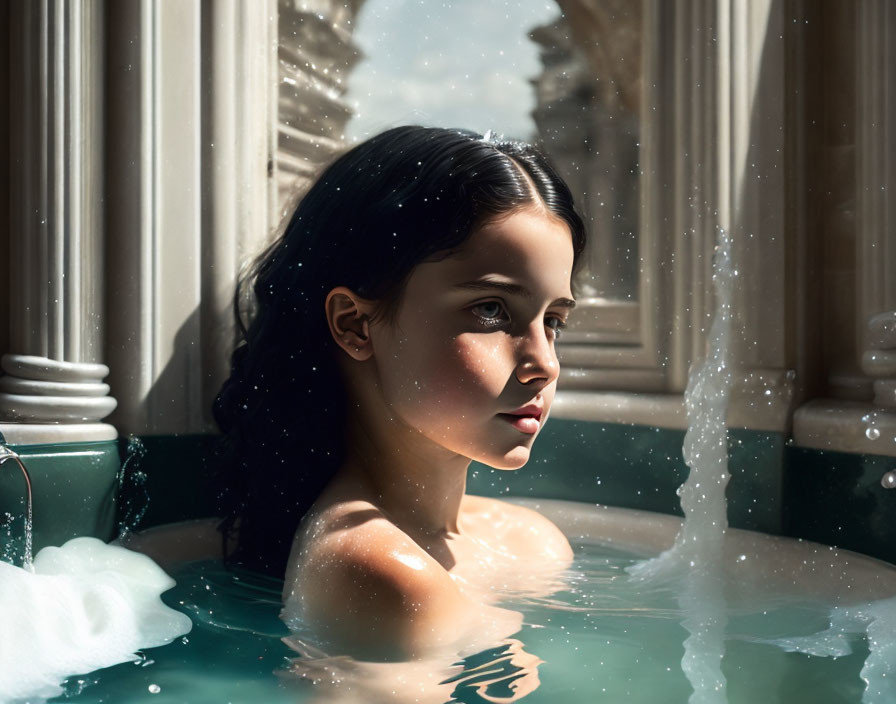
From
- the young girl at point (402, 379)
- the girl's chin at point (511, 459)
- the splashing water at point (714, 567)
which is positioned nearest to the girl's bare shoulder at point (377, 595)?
the young girl at point (402, 379)

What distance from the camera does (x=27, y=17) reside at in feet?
5.66

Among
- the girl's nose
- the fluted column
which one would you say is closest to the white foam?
the fluted column

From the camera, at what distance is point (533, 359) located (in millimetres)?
1398

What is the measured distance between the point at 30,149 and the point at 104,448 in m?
0.55

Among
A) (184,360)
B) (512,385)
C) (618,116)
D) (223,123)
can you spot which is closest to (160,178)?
(223,123)

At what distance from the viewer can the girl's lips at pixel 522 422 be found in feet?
4.65

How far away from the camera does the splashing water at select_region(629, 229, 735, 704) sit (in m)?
1.69

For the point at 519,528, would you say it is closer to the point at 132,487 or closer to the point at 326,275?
the point at 326,275

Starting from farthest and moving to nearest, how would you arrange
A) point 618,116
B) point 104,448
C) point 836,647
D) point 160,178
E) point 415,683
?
point 618,116
point 160,178
point 104,448
point 836,647
point 415,683

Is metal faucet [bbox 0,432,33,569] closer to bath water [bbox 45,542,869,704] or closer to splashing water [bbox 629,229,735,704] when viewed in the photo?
bath water [bbox 45,542,869,704]

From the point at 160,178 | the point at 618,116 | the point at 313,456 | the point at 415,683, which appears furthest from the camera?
the point at 618,116

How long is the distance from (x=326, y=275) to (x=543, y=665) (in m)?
0.72

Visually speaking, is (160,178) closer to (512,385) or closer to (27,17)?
(27,17)

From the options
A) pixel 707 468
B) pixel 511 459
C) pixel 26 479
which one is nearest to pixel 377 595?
pixel 511 459
